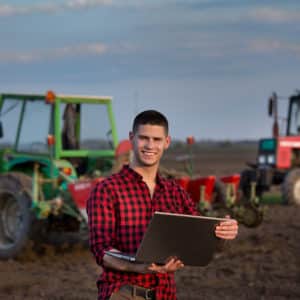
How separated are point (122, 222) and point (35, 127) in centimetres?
614

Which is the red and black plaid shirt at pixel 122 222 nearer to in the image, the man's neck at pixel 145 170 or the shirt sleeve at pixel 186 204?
the man's neck at pixel 145 170

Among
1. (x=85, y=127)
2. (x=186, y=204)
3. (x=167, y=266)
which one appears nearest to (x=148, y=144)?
(x=186, y=204)

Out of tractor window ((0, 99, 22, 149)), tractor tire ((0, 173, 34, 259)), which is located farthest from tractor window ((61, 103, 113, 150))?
tractor tire ((0, 173, 34, 259))

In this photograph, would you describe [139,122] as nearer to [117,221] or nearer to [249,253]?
[117,221]

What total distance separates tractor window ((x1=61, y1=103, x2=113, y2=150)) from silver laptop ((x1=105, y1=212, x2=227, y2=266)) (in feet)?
20.3

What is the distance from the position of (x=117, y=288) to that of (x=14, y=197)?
19.0 ft

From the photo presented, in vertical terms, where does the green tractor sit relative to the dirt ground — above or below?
above

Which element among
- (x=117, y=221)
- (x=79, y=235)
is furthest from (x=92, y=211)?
(x=79, y=235)

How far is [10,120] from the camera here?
939 cm

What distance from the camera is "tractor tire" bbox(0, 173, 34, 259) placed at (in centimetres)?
844

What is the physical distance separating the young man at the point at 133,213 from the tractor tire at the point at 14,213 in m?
5.40

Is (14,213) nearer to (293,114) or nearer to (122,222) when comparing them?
(122,222)

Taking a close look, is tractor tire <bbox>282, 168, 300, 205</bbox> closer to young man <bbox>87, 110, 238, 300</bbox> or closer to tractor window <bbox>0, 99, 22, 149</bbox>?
tractor window <bbox>0, 99, 22, 149</bbox>

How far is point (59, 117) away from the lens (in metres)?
8.91
